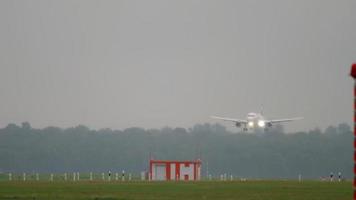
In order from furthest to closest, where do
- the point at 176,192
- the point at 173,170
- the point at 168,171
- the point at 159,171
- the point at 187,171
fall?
1. the point at 159,171
2. the point at 173,170
3. the point at 187,171
4. the point at 168,171
5. the point at 176,192

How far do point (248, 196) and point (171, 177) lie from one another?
85.1 metres

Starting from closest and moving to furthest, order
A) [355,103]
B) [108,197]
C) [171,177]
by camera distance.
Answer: [355,103] < [108,197] < [171,177]

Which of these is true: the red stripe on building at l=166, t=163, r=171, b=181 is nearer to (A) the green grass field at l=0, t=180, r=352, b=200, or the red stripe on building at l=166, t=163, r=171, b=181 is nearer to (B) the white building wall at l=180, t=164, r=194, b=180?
(B) the white building wall at l=180, t=164, r=194, b=180

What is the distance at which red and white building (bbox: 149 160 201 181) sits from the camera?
16025cm

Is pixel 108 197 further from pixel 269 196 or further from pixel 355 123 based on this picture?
pixel 355 123

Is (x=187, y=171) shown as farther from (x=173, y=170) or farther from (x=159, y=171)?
(x=159, y=171)

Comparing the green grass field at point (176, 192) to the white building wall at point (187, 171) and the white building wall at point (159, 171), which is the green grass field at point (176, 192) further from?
the white building wall at point (187, 171)

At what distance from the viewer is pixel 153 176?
525 ft

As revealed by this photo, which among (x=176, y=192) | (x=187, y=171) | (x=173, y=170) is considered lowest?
(x=176, y=192)

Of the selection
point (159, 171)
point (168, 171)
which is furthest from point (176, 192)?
point (159, 171)

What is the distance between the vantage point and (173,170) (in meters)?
161

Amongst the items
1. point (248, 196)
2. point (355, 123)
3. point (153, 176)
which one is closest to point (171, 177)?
point (153, 176)

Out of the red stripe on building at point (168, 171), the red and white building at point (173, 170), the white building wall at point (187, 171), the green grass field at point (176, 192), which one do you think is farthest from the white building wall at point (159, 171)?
the green grass field at point (176, 192)

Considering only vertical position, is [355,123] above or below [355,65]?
below
